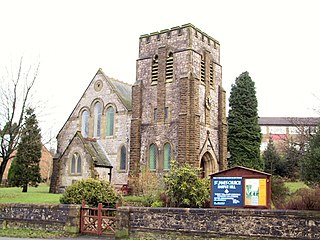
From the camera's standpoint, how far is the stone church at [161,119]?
3306 centimetres

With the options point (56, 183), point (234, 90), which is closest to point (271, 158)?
point (234, 90)

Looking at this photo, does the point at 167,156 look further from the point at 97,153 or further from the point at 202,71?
the point at 202,71

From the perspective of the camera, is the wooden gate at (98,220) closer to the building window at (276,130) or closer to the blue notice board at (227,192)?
the blue notice board at (227,192)

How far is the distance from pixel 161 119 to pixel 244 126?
31.3 ft

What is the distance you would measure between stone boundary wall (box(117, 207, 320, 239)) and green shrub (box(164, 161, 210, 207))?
597 cm

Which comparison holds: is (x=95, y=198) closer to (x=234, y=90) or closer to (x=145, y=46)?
(x=145, y=46)

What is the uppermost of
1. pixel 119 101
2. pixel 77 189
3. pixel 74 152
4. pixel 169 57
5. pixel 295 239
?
pixel 169 57

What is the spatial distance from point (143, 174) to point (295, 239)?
18807 millimetres

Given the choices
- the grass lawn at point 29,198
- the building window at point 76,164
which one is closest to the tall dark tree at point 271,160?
the building window at point 76,164

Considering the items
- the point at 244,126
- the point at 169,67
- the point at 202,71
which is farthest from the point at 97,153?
the point at 244,126

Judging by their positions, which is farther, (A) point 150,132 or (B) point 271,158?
(B) point 271,158

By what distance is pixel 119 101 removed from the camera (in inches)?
1497

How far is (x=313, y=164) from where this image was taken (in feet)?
45.3

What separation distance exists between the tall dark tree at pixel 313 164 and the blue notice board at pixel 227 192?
450cm
